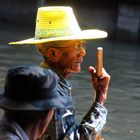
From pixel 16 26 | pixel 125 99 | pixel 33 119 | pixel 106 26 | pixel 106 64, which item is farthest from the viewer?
pixel 16 26

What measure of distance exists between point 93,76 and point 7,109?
103cm

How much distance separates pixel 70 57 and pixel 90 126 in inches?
15.2

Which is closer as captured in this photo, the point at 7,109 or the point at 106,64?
the point at 7,109

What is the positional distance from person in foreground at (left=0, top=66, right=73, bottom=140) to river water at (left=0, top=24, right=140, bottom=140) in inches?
212

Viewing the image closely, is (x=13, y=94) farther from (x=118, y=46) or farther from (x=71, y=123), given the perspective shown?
(x=118, y=46)

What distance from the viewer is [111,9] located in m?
21.9

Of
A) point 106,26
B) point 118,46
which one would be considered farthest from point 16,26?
point 118,46

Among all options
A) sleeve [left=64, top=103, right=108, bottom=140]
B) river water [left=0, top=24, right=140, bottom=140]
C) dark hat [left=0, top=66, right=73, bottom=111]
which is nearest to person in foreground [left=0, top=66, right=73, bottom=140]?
dark hat [left=0, top=66, right=73, bottom=111]

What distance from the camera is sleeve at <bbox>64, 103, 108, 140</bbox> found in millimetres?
3087

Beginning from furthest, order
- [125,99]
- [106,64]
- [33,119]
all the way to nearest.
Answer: [106,64], [125,99], [33,119]

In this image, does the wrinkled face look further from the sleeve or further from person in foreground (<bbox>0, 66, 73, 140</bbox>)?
person in foreground (<bbox>0, 66, 73, 140</bbox>)

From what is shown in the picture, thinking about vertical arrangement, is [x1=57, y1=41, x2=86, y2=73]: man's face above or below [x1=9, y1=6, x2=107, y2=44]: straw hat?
below

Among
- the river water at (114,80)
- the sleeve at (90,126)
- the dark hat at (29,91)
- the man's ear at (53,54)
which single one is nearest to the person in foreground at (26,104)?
the dark hat at (29,91)

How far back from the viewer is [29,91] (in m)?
2.39
